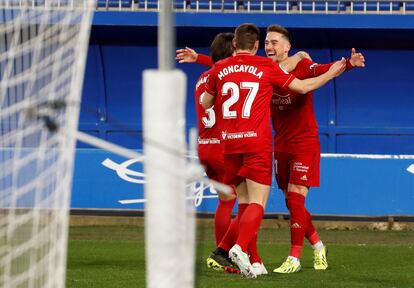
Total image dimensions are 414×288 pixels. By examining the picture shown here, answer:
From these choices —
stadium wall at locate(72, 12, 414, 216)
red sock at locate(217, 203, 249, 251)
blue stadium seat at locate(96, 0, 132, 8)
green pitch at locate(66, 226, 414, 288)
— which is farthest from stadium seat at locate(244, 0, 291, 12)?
red sock at locate(217, 203, 249, 251)

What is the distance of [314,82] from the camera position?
888 cm

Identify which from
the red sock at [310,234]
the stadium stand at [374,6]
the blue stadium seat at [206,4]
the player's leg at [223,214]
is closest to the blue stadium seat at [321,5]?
the stadium stand at [374,6]

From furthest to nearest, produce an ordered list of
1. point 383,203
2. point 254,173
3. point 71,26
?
point 383,203 < point 254,173 < point 71,26

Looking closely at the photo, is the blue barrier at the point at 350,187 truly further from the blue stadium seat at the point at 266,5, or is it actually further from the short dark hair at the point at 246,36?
the short dark hair at the point at 246,36

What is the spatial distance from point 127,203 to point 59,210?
418 inches

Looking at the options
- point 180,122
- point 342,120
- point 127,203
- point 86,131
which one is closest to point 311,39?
point 342,120

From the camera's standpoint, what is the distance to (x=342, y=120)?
19.8 meters

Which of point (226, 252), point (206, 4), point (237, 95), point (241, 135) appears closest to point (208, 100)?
point (237, 95)

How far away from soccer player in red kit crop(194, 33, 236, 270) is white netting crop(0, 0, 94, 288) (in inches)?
147

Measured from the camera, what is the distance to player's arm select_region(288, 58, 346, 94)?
8797 millimetres

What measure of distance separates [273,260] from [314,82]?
2.45 m

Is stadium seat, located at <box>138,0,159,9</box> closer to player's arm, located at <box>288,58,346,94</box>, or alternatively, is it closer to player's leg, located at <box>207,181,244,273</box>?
player's leg, located at <box>207,181,244,273</box>

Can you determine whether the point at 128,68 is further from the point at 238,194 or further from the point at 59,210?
the point at 59,210

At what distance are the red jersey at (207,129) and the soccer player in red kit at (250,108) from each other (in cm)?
93
